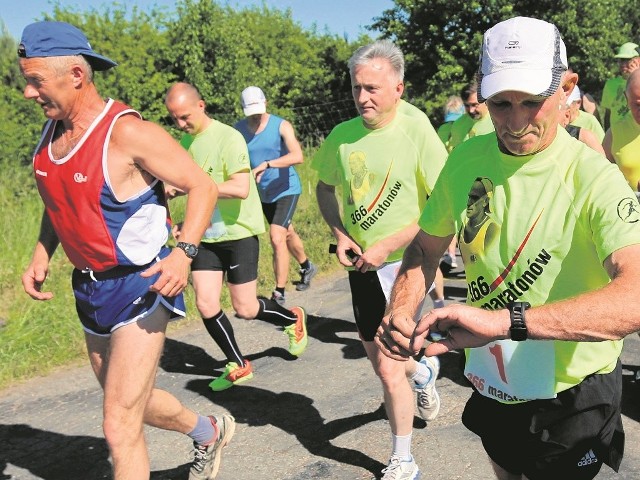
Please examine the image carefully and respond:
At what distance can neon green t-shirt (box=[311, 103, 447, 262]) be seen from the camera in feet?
13.0

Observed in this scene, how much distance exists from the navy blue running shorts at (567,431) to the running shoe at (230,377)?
3276mm

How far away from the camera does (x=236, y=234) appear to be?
570cm

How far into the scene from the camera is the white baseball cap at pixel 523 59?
200cm

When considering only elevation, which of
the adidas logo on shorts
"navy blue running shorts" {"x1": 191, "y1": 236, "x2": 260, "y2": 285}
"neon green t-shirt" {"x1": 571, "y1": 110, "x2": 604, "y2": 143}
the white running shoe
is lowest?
the white running shoe

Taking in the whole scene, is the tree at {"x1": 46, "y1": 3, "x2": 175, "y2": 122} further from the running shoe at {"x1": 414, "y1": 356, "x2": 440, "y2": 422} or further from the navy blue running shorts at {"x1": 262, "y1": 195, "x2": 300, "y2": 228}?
the running shoe at {"x1": 414, "y1": 356, "x2": 440, "y2": 422}

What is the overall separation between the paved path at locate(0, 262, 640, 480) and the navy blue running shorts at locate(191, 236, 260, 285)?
30.8 inches

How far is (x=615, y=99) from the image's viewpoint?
766cm

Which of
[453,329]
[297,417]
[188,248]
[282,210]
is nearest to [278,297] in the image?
[282,210]

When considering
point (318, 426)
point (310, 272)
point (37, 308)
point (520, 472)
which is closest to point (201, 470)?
point (318, 426)

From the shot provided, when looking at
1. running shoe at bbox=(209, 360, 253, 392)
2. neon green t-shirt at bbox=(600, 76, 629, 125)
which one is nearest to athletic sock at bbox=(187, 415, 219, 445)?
running shoe at bbox=(209, 360, 253, 392)

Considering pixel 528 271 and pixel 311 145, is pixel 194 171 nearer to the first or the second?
pixel 528 271

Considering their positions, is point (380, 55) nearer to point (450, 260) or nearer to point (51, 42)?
point (51, 42)

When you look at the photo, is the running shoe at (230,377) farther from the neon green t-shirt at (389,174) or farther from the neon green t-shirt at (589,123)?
the neon green t-shirt at (589,123)

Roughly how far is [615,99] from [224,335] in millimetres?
4652
